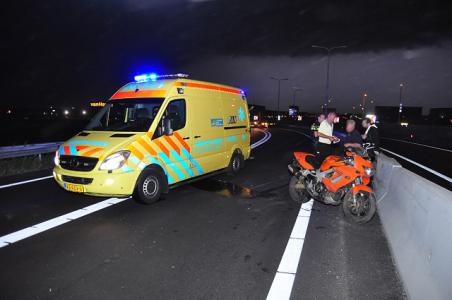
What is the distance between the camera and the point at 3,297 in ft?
11.4

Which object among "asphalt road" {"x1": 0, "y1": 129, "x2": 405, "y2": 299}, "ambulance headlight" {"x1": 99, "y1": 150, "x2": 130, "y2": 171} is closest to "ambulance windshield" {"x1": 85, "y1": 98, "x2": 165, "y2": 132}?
"ambulance headlight" {"x1": 99, "y1": 150, "x2": 130, "y2": 171}

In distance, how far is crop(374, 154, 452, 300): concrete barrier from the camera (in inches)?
112

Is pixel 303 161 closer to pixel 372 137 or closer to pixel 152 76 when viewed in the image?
pixel 372 137

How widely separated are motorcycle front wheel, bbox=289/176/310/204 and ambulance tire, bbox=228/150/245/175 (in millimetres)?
3087

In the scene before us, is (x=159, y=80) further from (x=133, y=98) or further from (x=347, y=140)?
(x=347, y=140)

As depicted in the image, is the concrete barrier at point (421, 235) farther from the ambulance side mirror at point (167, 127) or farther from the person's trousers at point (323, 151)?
the ambulance side mirror at point (167, 127)

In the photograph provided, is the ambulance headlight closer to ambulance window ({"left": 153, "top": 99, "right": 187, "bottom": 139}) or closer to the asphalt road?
the asphalt road

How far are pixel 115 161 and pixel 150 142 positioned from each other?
31.6 inches

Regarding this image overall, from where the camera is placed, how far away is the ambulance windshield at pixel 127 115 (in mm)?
7113

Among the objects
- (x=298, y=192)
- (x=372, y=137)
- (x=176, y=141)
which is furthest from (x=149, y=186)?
(x=372, y=137)

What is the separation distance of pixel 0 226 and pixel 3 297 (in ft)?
8.09

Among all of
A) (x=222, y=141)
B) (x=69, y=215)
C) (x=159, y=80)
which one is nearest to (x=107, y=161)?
(x=69, y=215)

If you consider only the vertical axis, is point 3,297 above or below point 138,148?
below

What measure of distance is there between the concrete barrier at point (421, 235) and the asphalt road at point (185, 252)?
0.25m
